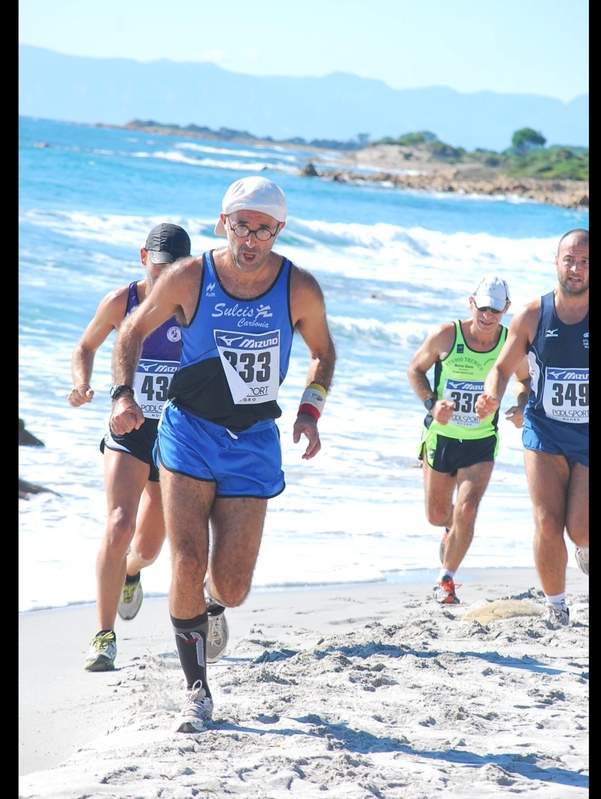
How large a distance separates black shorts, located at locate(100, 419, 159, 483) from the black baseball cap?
2.72 feet

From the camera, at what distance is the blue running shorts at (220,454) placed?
413 cm

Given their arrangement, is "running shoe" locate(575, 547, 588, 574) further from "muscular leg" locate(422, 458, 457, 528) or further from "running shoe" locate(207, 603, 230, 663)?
"running shoe" locate(207, 603, 230, 663)

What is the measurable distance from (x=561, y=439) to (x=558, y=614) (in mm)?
1026

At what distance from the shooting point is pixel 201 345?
4.14 meters

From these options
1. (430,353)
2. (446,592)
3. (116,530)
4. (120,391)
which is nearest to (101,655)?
(116,530)

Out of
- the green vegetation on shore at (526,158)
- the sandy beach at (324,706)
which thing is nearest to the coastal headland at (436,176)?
the green vegetation on shore at (526,158)

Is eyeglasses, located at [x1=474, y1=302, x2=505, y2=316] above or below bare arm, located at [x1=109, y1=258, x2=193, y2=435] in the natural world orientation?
above

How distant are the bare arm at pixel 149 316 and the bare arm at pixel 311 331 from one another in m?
0.43

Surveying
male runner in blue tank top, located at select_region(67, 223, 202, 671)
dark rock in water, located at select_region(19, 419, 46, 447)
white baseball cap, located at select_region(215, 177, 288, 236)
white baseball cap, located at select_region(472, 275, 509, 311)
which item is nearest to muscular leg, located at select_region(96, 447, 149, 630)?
male runner in blue tank top, located at select_region(67, 223, 202, 671)

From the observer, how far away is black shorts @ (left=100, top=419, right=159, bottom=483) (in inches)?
201

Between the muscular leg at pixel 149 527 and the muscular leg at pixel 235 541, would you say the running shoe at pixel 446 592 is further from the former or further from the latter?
the muscular leg at pixel 235 541

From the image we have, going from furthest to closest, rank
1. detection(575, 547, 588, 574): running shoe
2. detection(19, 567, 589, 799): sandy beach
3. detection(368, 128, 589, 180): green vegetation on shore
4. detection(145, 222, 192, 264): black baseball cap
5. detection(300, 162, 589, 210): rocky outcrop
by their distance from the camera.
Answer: detection(368, 128, 589, 180): green vegetation on shore, detection(300, 162, 589, 210): rocky outcrop, detection(575, 547, 588, 574): running shoe, detection(145, 222, 192, 264): black baseball cap, detection(19, 567, 589, 799): sandy beach
